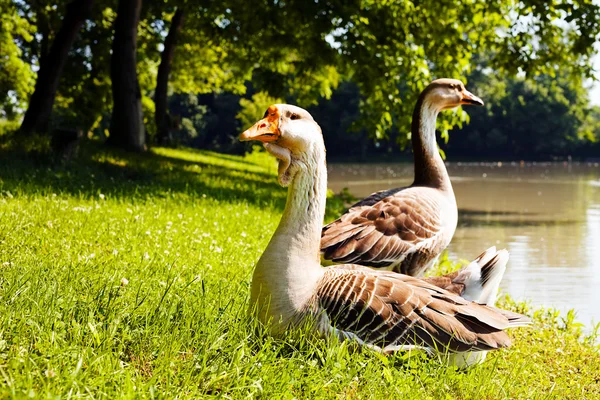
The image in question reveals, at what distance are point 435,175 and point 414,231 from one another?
1.30 meters

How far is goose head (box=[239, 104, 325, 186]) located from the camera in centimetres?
396

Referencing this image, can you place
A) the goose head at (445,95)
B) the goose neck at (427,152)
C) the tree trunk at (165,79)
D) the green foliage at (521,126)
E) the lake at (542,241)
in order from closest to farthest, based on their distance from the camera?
the goose neck at (427,152), the goose head at (445,95), the lake at (542,241), the tree trunk at (165,79), the green foliage at (521,126)

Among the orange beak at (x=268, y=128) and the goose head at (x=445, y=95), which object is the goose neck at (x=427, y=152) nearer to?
the goose head at (x=445, y=95)

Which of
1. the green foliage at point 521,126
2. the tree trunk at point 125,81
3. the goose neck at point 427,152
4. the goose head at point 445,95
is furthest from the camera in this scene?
the green foliage at point 521,126

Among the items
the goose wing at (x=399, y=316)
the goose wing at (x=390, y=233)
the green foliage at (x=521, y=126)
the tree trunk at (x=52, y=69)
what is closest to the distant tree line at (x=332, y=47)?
the tree trunk at (x=52, y=69)

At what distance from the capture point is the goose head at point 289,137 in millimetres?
3959

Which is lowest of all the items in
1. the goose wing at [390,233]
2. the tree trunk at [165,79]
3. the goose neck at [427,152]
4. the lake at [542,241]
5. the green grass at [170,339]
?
Result: the lake at [542,241]

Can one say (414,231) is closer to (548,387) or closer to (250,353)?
(548,387)

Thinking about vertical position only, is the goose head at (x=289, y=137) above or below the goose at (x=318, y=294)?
above

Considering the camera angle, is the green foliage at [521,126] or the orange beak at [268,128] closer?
the orange beak at [268,128]

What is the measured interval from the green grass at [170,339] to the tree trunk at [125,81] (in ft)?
38.9

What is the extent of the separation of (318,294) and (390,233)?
1.99 m

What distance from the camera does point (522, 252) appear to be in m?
13.9

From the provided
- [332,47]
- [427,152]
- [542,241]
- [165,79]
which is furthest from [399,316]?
[165,79]
